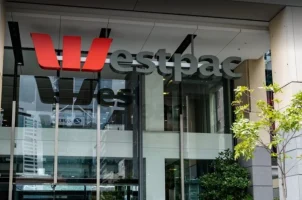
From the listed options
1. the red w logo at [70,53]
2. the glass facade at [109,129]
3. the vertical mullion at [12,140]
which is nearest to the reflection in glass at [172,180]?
the glass facade at [109,129]

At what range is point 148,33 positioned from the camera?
13.6 metres

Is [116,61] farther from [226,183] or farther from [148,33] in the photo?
[226,183]

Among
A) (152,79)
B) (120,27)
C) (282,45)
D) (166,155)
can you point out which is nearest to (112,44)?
(120,27)

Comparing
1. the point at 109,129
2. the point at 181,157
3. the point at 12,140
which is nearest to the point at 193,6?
the point at 109,129

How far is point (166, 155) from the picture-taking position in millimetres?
15273

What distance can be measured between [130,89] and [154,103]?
0.87m

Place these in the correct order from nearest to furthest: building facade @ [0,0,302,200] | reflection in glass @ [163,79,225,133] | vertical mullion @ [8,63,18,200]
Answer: building facade @ [0,0,302,200] < vertical mullion @ [8,63,18,200] < reflection in glass @ [163,79,225,133]

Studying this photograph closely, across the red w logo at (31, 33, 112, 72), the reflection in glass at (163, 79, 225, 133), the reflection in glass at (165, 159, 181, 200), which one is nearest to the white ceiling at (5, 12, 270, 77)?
the red w logo at (31, 33, 112, 72)

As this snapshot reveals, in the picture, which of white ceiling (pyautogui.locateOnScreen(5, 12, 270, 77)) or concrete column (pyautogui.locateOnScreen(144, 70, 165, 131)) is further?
concrete column (pyautogui.locateOnScreen(144, 70, 165, 131))

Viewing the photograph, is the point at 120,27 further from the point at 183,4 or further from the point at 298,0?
the point at 298,0

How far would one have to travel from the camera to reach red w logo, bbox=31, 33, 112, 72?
12.7 metres

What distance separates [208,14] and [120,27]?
92.1 inches

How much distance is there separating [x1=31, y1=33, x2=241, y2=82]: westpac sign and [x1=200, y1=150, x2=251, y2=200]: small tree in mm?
3043

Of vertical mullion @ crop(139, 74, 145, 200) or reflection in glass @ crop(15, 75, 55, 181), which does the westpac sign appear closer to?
vertical mullion @ crop(139, 74, 145, 200)
